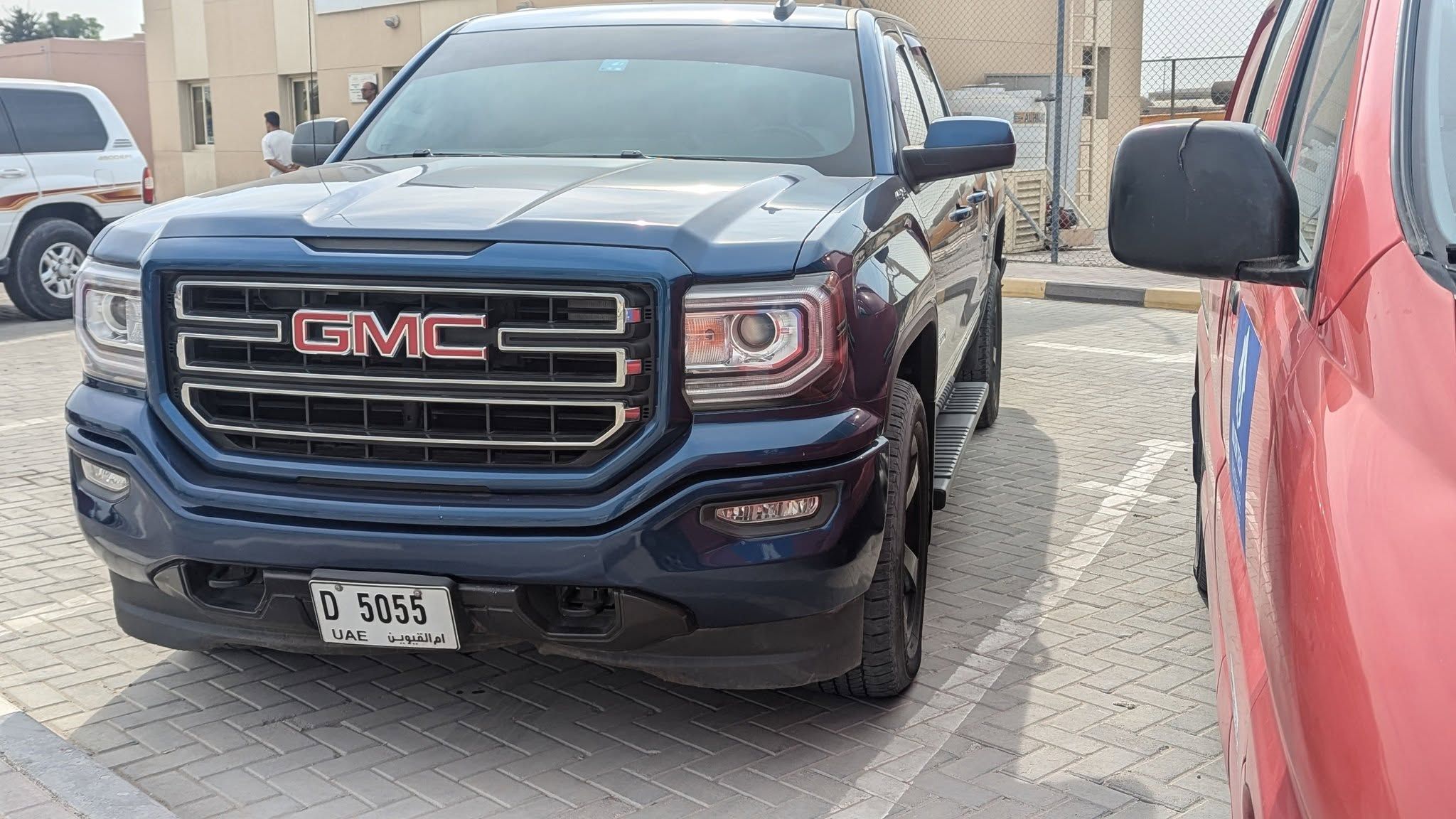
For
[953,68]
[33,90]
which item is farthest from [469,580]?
[953,68]

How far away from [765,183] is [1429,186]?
6.94 ft

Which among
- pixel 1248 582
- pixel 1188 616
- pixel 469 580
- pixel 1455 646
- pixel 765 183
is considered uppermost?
pixel 765 183

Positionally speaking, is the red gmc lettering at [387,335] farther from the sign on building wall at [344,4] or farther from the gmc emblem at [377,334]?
the sign on building wall at [344,4]

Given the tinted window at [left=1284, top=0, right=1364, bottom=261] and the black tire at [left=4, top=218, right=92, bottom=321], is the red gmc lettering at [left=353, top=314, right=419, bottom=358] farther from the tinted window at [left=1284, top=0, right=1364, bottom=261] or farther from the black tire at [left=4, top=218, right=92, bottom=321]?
the black tire at [left=4, top=218, right=92, bottom=321]

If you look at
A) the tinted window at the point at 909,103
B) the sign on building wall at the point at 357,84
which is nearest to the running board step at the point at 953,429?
the tinted window at the point at 909,103

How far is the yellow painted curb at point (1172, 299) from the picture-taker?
12.2m

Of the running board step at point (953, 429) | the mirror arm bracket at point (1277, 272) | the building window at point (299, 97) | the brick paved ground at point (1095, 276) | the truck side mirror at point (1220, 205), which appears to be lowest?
the brick paved ground at point (1095, 276)

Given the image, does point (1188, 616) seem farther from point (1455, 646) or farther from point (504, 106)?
point (1455, 646)

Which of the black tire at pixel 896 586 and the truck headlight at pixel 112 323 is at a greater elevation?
the truck headlight at pixel 112 323

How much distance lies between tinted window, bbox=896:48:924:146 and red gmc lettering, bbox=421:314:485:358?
6.55 feet

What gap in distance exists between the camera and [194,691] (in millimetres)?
3955

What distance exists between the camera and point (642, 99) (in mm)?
4645

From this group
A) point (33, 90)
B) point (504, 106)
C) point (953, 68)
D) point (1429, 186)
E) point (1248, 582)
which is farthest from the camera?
point (953, 68)

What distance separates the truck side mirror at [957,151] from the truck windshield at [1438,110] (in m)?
2.26
